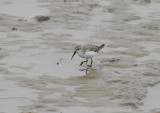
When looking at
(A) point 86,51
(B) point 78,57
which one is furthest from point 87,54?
(B) point 78,57

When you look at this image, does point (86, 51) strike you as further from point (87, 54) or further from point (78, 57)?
point (78, 57)

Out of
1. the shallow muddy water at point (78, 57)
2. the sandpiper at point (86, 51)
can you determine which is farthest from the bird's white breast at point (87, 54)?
the shallow muddy water at point (78, 57)

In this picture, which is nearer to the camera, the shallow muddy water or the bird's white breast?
the shallow muddy water

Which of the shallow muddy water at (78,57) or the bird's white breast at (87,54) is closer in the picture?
the shallow muddy water at (78,57)

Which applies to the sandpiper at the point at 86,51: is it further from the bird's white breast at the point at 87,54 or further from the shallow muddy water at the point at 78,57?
the shallow muddy water at the point at 78,57

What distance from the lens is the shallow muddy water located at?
1234 cm

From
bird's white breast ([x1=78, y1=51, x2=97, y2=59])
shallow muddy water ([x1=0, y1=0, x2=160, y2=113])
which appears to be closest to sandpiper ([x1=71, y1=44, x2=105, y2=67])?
bird's white breast ([x1=78, y1=51, x2=97, y2=59])

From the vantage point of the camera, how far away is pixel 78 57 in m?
16.5

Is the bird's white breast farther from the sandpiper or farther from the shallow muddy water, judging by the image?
the shallow muddy water

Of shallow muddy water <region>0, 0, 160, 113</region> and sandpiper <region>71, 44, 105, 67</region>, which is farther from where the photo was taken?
sandpiper <region>71, 44, 105, 67</region>

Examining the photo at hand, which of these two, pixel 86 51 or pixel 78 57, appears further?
pixel 78 57

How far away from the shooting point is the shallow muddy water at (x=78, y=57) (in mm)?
12345

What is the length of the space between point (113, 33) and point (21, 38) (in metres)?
3.32

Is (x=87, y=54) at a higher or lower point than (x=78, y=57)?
lower
